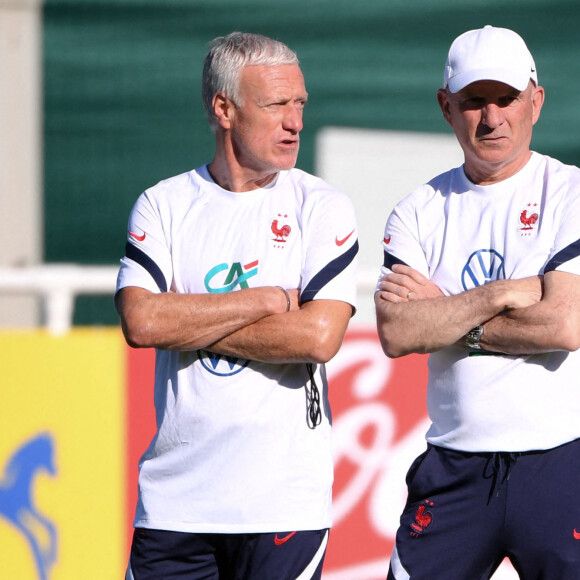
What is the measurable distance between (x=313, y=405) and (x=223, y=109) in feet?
2.73

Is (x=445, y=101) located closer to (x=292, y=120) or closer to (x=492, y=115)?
(x=492, y=115)

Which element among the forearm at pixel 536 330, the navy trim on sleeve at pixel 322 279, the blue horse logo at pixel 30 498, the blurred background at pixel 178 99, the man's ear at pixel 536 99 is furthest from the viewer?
the blurred background at pixel 178 99

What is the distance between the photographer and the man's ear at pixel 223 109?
297cm

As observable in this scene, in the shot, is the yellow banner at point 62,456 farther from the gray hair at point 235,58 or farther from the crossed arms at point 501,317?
the crossed arms at point 501,317

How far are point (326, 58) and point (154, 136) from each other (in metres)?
0.99

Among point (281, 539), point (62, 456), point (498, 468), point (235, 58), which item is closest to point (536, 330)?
point (498, 468)

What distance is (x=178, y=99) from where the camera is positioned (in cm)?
580

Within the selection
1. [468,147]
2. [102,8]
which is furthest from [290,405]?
[102,8]

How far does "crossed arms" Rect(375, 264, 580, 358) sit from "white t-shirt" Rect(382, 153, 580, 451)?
0.05 m

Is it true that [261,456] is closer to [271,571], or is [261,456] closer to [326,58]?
[271,571]

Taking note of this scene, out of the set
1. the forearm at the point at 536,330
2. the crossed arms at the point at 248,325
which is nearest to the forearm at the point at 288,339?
A: the crossed arms at the point at 248,325

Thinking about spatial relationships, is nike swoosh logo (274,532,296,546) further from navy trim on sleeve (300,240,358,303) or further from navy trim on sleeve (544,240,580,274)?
navy trim on sleeve (544,240,580,274)

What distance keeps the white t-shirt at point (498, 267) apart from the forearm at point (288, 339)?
331 millimetres

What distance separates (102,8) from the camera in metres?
5.84
